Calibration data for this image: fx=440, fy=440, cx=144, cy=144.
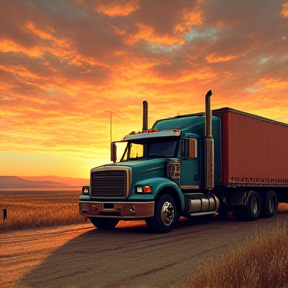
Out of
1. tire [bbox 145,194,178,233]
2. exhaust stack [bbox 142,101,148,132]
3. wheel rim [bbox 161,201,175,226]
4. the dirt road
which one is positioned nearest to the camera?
the dirt road

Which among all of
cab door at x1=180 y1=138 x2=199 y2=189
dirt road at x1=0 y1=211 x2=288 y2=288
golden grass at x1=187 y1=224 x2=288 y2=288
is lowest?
dirt road at x1=0 y1=211 x2=288 y2=288

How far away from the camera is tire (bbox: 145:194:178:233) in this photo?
43.3ft

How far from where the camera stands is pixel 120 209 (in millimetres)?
13203

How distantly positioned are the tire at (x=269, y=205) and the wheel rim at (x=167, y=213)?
23.2 ft

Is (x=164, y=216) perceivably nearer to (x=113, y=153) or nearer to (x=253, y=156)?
(x=113, y=153)

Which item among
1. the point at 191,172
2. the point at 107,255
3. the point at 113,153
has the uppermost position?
the point at 113,153

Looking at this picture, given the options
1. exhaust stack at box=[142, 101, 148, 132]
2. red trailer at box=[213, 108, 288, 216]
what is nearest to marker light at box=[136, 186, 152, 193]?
red trailer at box=[213, 108, 288, 216]

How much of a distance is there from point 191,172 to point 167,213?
228 centimetres

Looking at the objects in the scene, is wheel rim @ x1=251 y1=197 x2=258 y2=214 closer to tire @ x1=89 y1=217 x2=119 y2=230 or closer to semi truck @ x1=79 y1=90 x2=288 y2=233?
semi truck @ x1=79 y1=90 x2=288 y2=233

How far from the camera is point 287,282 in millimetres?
6336

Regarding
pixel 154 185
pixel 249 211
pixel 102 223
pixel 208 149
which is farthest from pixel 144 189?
pixel 249 211

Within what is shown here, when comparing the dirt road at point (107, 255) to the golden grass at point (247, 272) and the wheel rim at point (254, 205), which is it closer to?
the golden grass at point (247, 272)

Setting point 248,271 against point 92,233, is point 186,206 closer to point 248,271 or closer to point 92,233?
point 92,233

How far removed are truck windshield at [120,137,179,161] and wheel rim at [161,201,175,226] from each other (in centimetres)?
185
